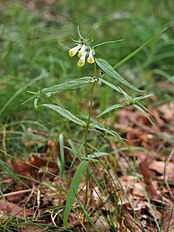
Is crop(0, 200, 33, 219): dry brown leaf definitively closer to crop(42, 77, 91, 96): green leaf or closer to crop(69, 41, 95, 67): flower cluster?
crop(42, 77, 91, 96): green leaf

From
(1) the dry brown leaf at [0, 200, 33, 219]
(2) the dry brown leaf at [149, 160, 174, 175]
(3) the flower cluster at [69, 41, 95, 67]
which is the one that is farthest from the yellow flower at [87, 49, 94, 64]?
(2) the dry brown leaf at [149, 160, 174, 175]

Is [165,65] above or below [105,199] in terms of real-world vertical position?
above

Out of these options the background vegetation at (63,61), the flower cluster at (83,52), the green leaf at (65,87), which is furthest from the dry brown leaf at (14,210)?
the flower cluster at (83,52)

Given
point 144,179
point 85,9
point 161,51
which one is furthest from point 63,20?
point 144,179

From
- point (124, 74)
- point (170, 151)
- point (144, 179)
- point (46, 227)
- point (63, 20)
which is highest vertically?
point (63, 20)

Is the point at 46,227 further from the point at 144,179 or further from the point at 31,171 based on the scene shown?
the point at 144,179

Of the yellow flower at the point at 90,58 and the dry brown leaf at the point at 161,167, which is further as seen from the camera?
the dry brown leaf at the point at 161,167

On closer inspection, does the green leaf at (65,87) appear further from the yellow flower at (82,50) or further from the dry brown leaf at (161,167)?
the dry brown leaf at (161,167)

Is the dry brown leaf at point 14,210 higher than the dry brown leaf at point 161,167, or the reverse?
the dry brown leaf at point 161,167
